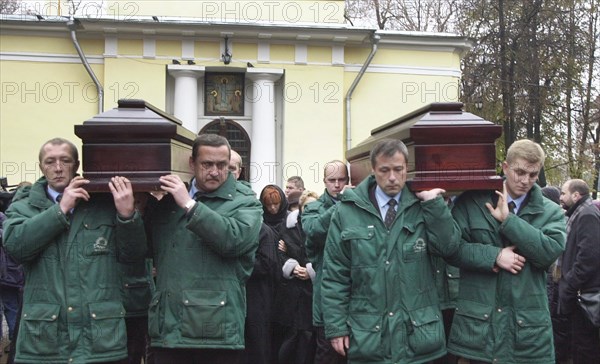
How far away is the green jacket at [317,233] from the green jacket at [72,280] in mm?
1337

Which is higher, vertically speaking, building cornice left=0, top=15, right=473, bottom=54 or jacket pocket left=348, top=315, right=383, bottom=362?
building cornice left=0, top=15, right=473, bottom=54

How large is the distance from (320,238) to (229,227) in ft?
4.00

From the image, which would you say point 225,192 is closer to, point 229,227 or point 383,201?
point 229,227

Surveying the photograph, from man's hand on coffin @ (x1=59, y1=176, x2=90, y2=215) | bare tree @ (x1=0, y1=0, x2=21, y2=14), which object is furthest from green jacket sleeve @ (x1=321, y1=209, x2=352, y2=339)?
bare tree @ (x1=0, y1=0, x2=21, y2=14)

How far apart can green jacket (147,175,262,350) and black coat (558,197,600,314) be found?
10.9 ft

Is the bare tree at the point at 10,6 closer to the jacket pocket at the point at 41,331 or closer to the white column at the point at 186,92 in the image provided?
the white column at the point at 186,92

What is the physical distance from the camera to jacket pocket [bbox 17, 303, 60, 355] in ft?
11.1

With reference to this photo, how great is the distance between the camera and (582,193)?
611 centimetres

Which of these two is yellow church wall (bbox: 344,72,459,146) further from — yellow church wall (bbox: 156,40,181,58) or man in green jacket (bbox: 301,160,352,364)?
man in green jacket (bbox: 301,160,352,364)

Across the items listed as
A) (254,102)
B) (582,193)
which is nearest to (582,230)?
(582,193)

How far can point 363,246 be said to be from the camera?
349 centimetres

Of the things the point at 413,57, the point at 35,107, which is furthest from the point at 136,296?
the point at 413,57

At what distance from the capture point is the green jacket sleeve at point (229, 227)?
3.33 m

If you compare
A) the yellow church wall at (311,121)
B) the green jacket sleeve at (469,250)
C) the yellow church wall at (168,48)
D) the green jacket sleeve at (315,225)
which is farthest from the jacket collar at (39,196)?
the yellow church wall at (168,48)
